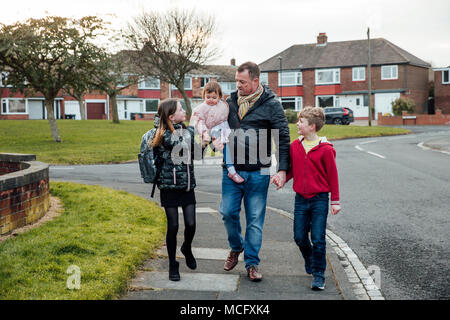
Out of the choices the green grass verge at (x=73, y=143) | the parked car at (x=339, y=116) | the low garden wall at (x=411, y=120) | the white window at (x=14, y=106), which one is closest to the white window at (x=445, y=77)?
the low garden wall at (x=411, y=120)

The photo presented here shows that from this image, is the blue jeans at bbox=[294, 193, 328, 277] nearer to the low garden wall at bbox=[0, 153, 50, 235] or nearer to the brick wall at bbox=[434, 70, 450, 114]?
the low garden wall at bbox=[0, 153, 50, 235]

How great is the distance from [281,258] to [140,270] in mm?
1599

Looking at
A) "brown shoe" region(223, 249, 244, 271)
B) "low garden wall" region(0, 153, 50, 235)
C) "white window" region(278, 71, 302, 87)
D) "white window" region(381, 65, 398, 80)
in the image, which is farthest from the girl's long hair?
"white window" region(278, 71, 302, 87)

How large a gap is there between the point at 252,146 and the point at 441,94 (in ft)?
175

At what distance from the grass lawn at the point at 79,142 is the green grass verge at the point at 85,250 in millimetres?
10831

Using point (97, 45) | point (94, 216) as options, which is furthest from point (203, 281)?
point (97, 45)

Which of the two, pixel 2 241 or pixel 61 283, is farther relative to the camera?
pixel 2 241

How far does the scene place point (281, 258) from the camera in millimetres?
5973

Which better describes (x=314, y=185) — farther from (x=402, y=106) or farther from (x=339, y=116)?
(x=402, y=106)

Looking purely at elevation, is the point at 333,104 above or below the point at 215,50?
below

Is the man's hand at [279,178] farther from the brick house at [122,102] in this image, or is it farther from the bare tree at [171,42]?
the brick house at [122,102]

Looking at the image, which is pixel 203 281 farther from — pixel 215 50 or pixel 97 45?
pixel 215 50

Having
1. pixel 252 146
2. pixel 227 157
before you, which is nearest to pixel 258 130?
pixel 252 146

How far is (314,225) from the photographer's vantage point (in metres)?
5.01
